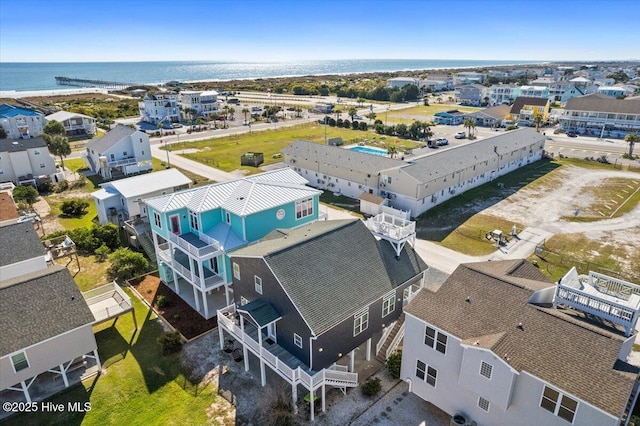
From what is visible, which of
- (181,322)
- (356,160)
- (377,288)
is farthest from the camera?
(356,160)

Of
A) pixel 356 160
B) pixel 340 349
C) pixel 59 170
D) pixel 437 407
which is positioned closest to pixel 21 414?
pixel 340 349

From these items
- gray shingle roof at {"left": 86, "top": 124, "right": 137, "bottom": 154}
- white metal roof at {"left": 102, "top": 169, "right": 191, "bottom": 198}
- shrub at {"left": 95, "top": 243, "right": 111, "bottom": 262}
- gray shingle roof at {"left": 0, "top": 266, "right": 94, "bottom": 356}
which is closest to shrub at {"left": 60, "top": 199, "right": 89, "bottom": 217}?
white metal roof at {"left": 102, "top": 169, "right": 191, "bottom": 198}

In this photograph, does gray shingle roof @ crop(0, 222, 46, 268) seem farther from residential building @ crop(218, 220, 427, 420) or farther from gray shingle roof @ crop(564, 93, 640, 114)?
gray shingle roof @ crop(564, 93, 640, 114)

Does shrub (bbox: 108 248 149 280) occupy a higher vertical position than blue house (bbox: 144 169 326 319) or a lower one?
lower

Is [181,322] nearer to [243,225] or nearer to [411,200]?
[243,225]

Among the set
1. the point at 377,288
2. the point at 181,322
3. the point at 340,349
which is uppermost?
the point at 377,288

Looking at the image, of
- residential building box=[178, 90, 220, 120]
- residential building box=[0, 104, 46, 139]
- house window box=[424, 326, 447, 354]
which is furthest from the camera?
residential building box=[178, 90, 220, 120]
